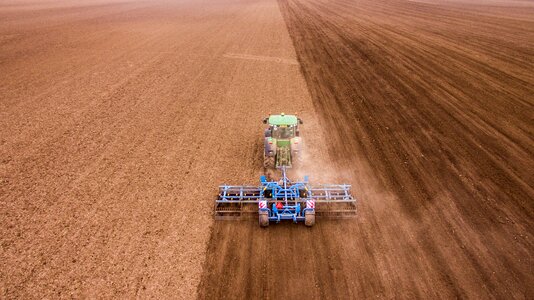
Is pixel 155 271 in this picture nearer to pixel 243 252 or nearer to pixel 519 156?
pixel 243 252

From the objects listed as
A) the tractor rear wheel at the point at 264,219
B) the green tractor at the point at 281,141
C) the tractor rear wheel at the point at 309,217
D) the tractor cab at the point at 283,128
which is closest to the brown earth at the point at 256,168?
the tractor rear wheel at the point at 264,219

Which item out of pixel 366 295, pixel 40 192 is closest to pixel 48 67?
pixel 40 192

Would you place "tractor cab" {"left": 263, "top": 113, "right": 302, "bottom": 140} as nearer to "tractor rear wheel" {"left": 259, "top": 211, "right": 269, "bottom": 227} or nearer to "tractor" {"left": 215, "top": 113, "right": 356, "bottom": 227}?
"tractor" {"left": 215, "top": 113, "right": 356, "bottom": 227}

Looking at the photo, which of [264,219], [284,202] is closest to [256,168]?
[284,202]

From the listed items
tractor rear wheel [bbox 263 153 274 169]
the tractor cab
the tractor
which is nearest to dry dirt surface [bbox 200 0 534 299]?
the tractor

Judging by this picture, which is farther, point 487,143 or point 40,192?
point 487,143

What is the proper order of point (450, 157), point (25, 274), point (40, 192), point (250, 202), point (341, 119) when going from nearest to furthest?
point (25, 274) → point (250, 202) → point (40, 192) → point (450, 157) → point (341, 119)
